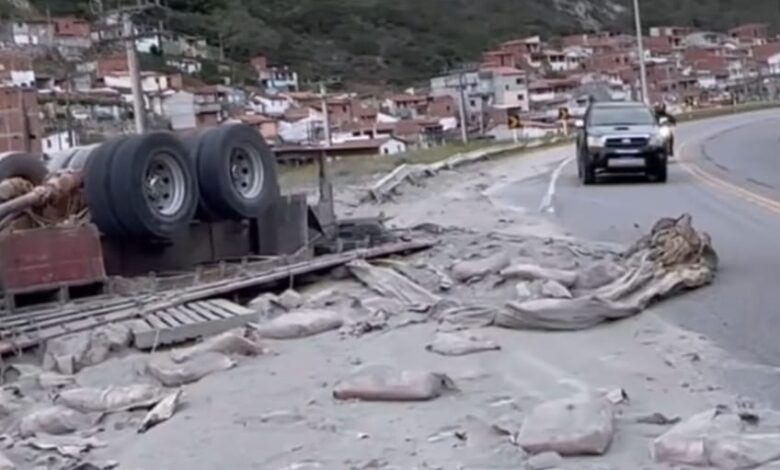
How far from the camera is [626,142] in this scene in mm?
28969

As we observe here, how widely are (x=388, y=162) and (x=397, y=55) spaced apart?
7542cm

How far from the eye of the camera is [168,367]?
31.3 feet

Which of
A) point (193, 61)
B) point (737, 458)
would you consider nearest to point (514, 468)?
point (737, 458)

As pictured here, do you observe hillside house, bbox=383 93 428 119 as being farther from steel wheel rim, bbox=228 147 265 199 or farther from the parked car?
steel wheel rim, bbox=228 147 265 199

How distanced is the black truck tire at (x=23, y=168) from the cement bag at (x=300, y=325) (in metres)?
4.49

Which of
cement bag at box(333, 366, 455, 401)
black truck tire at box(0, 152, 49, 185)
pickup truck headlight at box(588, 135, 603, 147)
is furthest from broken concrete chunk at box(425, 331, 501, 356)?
pickup truck headlight at box(588, 135, 603, 147)

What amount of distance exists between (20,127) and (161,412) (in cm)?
1468

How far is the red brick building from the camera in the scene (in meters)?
20.9

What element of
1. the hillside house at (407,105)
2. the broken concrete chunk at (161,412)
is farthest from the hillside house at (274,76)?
the broken concrete chunk at (161,412)

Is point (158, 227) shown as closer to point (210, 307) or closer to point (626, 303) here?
point (210, 307)

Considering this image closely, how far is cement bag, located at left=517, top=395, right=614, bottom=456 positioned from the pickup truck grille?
22.2 meters

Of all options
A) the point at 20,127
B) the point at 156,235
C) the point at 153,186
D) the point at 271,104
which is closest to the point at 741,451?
the point at 156,235

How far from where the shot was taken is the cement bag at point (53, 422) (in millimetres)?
8258

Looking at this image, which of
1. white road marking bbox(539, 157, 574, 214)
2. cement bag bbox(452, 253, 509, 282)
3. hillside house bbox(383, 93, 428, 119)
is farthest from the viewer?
hillside house bbox(383, 93, 428, 119)
